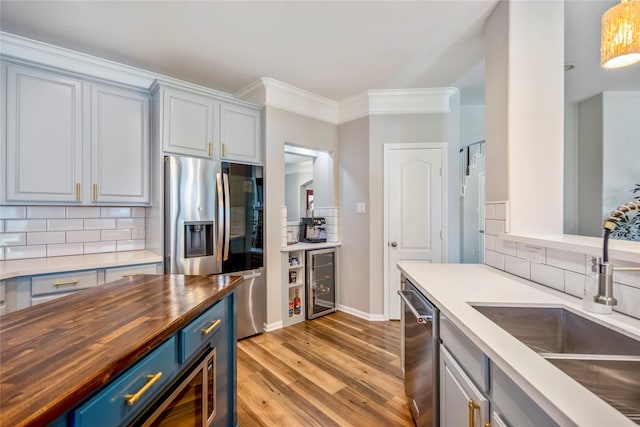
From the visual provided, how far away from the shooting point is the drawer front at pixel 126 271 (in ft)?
6.89

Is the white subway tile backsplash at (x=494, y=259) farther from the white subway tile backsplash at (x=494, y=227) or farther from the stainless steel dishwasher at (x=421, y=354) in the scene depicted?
the stainless steel dishwasher at (x=421, y=354)

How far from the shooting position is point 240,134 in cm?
286

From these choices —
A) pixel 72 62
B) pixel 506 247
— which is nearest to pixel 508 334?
pixel 506 247

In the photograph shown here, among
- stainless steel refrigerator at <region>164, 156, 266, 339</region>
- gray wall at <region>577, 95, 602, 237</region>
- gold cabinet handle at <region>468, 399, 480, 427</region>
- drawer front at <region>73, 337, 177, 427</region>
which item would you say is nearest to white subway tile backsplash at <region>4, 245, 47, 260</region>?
stainless steel refrigerator at <region>164, 156, 266, 339</region>

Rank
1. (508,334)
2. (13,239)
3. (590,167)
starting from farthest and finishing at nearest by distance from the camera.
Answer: (590,167) → (13,239) → (508,334)

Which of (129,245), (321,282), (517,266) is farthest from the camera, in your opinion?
(321,282)

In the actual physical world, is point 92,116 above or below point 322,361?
above

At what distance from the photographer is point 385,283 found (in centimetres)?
327

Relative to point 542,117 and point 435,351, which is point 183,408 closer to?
point 435,351

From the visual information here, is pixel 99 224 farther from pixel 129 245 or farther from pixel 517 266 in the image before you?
pixel 517 266

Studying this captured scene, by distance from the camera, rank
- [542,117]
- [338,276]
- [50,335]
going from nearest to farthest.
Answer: [50,335]
[542,117]
[338,276]

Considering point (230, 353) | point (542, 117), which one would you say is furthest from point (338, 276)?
point (542, 117)

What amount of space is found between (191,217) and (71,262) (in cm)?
88

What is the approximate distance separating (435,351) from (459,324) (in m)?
0.38
